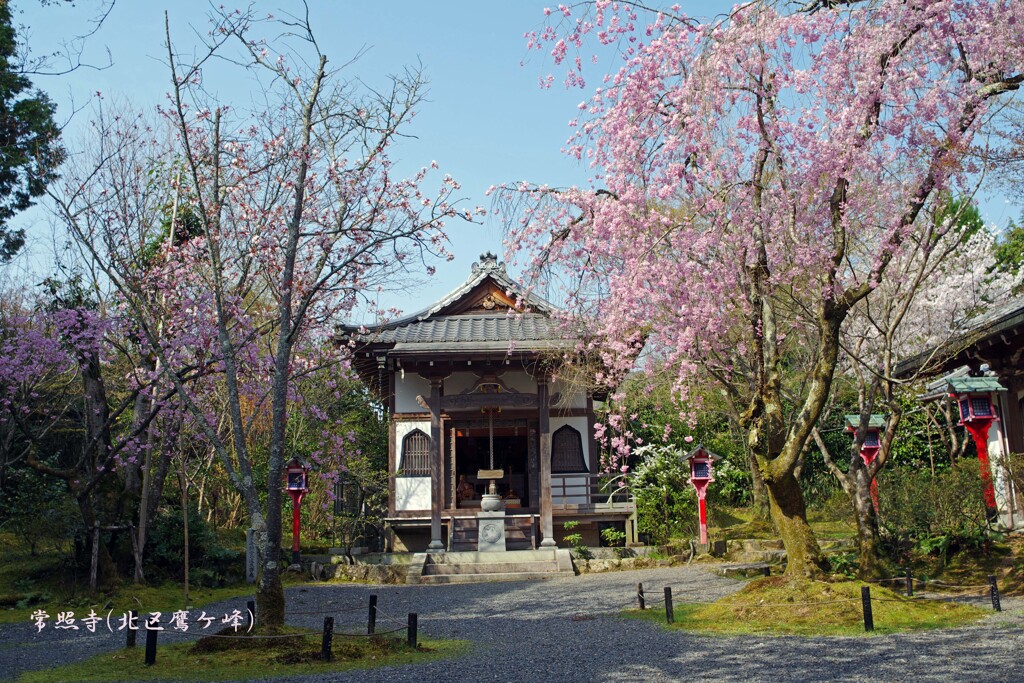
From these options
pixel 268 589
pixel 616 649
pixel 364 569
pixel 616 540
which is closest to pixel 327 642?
pixel 268 589

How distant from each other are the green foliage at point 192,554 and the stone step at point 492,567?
3.61m

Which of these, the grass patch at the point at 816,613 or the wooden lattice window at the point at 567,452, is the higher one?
the wooden lattice window at the point at 567,452

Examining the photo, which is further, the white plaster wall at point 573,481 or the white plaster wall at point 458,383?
the white plaster wall at point 458,383

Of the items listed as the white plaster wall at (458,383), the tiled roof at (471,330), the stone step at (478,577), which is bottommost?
the stone step at (478,577)

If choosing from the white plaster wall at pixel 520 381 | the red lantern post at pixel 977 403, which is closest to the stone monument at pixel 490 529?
the white plaster wall at pixel 520 381

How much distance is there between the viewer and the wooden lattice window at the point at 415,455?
708 inches

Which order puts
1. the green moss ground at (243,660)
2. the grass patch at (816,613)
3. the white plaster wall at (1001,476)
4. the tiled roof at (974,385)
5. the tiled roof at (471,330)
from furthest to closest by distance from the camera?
1. the tiled roof at (471,330)
2. the white plaster wall at (1001,476)
3. the tiled roof at (974,385)
4. the grass patch at (816,613)
5. the green moss ground at (243,660)

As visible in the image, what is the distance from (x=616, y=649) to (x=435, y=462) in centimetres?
977

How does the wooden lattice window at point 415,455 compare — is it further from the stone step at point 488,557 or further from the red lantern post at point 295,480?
the red lantern post at point 295,480

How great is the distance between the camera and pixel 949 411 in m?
18.7

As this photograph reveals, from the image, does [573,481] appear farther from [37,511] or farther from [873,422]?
[37,511]

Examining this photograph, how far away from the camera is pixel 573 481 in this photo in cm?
1828

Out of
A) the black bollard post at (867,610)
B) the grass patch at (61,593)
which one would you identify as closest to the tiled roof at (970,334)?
the black bollard post at (867,610)

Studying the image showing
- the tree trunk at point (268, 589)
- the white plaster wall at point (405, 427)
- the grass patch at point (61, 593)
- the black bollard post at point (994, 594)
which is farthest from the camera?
the white plaster wall at point (405, 427)
